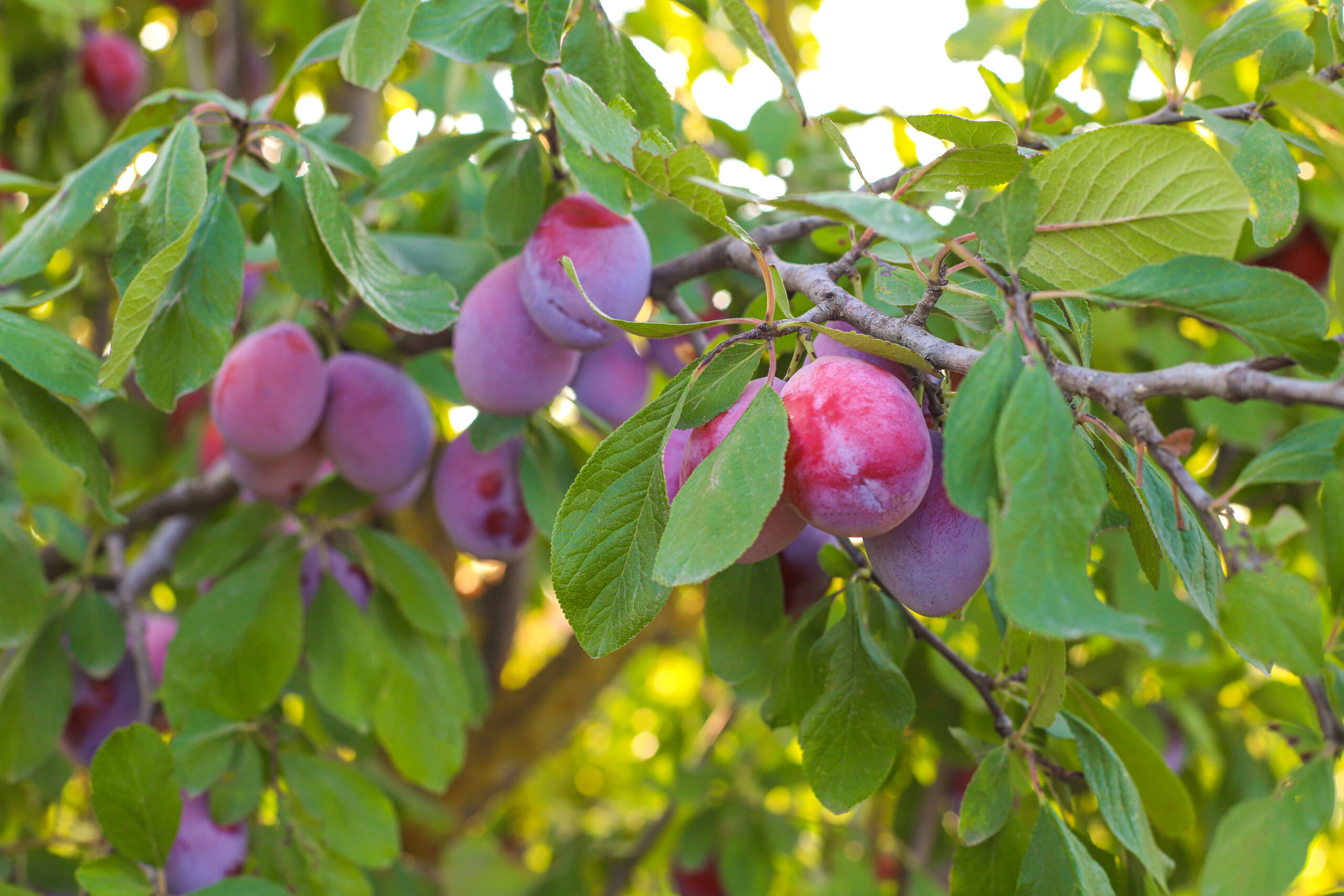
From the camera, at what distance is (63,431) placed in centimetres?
63

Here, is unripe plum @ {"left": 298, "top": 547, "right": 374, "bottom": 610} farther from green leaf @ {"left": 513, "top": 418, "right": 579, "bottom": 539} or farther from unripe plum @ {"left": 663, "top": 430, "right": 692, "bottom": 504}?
unripe plum @ {"left": 663, "top": 430, "right": 692, "bottom": 504}

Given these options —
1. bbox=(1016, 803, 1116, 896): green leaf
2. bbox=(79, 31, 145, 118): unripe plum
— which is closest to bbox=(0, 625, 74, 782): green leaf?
bbox=(1016, 803, 1116, 896): green leaf

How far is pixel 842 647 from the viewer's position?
597mm

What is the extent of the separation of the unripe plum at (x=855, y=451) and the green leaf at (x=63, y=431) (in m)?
0.50

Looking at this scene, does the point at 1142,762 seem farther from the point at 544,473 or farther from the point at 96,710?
the point at 96,710

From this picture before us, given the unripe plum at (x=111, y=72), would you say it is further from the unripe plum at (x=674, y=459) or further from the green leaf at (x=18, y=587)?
the unripe plum at (x=674, y=459)

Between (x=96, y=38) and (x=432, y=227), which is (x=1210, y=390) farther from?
(x=96, y=38)

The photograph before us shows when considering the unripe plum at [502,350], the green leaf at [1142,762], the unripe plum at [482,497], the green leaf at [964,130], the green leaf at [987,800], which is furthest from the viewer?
the unripe plum at [482,497]

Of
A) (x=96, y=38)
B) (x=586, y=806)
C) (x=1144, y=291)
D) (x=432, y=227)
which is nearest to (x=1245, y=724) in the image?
(x=1144, y=291)

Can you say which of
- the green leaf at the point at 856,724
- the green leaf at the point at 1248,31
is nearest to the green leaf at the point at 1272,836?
the green leaf at the point at 856,724

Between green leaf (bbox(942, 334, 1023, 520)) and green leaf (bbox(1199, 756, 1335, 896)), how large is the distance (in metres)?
0.44

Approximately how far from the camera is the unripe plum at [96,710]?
100 cm

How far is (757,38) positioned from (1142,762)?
0.58 meters

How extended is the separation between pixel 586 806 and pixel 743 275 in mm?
2254
